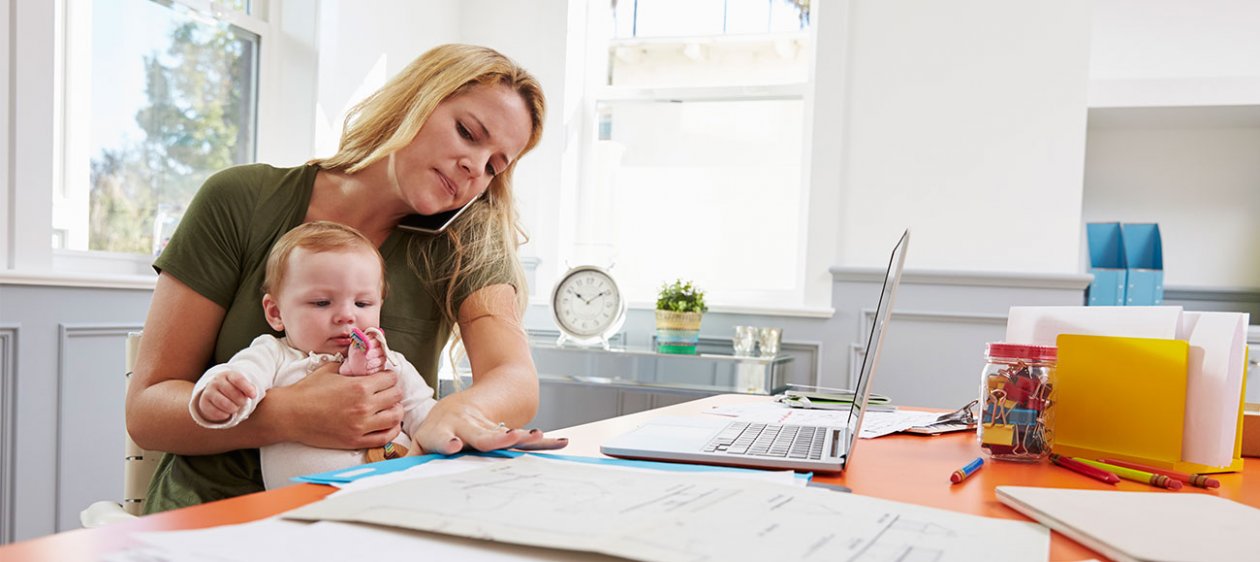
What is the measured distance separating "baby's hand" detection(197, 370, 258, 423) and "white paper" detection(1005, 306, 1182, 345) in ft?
3.44

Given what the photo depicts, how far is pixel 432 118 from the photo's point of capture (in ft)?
4.49

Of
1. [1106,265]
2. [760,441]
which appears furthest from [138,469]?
[1106,265]

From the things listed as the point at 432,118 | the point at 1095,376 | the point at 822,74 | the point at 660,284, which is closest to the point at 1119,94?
the point at 822,74

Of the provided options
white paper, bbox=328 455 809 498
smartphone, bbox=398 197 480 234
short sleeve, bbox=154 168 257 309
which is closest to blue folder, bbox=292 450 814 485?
white paper, bbox=328 455 809 498

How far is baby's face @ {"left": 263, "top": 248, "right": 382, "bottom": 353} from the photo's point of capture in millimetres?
1212

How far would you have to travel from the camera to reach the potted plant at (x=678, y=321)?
303 cm

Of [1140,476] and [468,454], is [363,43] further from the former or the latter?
[1140,476]

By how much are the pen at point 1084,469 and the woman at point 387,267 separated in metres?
0.69

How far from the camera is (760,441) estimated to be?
1.09 m

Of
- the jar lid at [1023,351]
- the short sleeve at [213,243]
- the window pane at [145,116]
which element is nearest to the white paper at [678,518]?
the jar lid at [1023,351]

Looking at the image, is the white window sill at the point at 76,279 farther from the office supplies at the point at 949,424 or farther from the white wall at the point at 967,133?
the white wall at the point at 967,133

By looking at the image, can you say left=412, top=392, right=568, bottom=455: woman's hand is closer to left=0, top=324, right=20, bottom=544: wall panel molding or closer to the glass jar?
the glass jar

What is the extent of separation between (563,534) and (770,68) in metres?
3.12

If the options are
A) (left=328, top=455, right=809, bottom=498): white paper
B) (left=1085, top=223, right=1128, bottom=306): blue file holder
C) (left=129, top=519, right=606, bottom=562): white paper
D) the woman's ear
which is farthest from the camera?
(left=1085, top=223, right=1128, bottom=306): blue file holder
